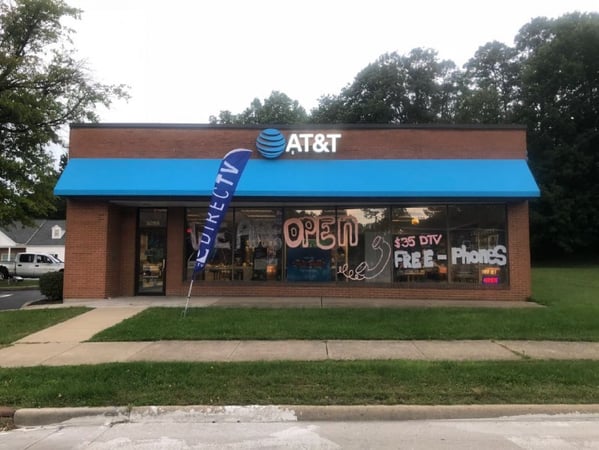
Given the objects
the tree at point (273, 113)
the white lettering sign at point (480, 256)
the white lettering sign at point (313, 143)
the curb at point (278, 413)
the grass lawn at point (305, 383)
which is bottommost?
the curb at point (278, 413)

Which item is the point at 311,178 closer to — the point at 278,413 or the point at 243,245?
the point at 243,245

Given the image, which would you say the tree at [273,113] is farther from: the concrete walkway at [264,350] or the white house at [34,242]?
the concrete walkway at [264,350]

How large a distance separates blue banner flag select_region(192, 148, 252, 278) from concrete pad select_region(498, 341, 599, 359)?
20.6 feet

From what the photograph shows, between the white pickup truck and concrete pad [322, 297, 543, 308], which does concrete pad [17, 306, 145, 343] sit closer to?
concrete pad [322, 297, 543, 308]

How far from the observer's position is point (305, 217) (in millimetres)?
15391

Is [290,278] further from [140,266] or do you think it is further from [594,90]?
[594,90]

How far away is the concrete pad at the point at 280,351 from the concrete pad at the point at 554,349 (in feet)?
11.0

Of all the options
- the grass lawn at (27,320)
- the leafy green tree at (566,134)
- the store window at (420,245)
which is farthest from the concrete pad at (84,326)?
the leafy green tree at (566,134)

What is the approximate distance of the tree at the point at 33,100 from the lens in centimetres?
2527

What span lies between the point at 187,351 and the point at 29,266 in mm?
30602

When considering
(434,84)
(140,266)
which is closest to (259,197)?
(140,266)

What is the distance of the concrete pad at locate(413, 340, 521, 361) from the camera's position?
317 inches

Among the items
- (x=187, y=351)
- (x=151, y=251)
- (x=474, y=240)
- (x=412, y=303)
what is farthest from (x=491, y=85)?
(x=187, y=351)

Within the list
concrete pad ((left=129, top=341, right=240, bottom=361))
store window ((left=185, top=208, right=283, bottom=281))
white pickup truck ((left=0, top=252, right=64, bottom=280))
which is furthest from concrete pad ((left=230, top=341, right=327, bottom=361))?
white pickup truck ((left=0, top=252, right=64, bottom=280))
